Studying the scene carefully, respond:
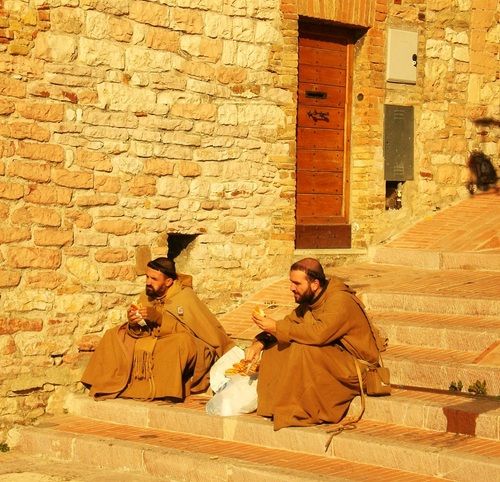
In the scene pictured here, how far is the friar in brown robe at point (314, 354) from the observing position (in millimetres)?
7863

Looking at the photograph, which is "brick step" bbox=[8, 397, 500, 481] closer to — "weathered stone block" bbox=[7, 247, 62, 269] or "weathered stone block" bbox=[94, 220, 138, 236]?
"weathered stone block" bbox=[7, 247, 62, 269]

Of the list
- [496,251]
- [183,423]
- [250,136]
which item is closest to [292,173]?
[250,136]

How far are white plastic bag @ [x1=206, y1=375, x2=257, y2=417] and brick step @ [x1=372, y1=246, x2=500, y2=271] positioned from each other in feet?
10.6

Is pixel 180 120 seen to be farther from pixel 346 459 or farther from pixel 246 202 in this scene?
pixel 346 459

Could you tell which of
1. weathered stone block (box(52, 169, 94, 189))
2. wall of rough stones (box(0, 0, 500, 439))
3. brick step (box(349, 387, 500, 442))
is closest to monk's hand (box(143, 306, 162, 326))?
wall of rough stones (box(0, 0, 500, 439))

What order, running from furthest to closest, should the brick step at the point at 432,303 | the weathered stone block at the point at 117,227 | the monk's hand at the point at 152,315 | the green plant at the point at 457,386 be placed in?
the weathered stone block at the point at 117,227, the brick step at the point at 432,303, the monk's hand at the point at 152,315, the green plant at the point at 457,386

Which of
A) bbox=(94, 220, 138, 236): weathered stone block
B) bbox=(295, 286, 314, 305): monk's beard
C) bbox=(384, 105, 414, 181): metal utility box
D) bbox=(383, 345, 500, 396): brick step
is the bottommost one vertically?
bbox=(383, 345, 500, 396): brick step

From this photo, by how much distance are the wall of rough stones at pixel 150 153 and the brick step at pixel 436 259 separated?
27 cm

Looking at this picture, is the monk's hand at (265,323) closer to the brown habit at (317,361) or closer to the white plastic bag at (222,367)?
the brown habit at (317,361)

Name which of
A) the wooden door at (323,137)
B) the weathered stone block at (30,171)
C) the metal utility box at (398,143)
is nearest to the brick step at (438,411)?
the weathered stone block at (30,171)

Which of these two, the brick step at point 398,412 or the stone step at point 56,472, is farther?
the stone step at point 56,472

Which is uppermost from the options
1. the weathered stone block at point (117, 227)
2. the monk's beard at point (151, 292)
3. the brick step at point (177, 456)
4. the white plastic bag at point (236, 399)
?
the weathered stone block at point (117, 227)

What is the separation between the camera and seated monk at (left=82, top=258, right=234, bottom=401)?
902 cm

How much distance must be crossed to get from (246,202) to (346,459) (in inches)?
150
